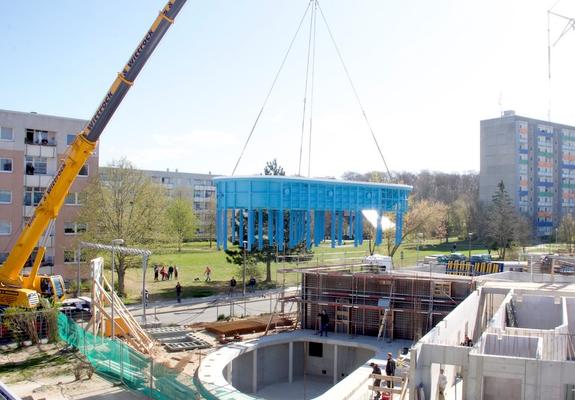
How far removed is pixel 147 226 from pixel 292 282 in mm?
12835

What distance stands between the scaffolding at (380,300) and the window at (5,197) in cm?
2205

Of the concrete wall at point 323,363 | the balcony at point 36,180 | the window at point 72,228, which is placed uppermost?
the balcony at point 36,180

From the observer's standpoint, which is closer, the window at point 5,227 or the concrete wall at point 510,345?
the concrete wall at point 510,345

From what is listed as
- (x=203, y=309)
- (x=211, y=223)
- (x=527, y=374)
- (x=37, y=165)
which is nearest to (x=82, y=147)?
(x=203, y=309)

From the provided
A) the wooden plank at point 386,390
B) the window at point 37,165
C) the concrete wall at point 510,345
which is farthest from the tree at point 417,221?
the wooden plank at point 386,390

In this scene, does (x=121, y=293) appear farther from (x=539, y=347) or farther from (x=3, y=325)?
(x=539, y=347)

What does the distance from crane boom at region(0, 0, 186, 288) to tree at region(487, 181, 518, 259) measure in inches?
2019

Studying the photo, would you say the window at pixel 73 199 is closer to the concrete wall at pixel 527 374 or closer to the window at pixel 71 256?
the window at pixel 71 256

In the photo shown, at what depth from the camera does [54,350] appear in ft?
79.2

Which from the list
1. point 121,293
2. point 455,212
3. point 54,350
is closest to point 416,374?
point 54,350

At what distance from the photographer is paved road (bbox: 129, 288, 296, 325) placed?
101 feet

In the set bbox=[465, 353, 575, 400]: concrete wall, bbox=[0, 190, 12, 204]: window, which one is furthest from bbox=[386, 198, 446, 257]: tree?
bbox=[465, 353, 575, 400]: concrete wall

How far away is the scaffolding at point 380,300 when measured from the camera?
2577 cm

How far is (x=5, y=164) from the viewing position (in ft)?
125
